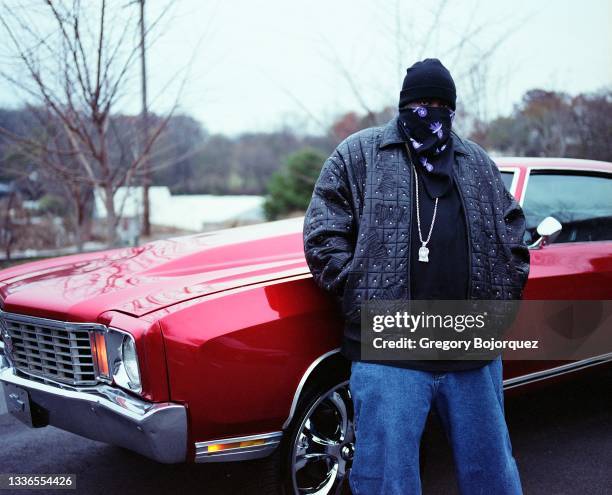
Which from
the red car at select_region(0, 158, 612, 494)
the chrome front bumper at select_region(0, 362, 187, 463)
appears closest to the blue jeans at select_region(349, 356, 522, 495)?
the red car at select_region(0, 158, 612, 494)

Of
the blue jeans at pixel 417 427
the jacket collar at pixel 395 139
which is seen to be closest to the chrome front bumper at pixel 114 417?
the blue jeans at pixel 417 427

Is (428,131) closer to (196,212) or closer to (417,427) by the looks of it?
(417,427)

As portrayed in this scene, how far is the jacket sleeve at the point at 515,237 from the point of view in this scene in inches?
87.9

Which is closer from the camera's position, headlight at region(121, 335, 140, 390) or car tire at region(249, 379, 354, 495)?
headlight at region(121, 335, 140, 390)

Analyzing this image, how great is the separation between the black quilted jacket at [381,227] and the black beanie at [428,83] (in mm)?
136

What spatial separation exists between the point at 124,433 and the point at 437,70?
5.43 ft

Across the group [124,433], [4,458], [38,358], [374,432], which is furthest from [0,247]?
[374,432]

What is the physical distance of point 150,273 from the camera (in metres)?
2.99

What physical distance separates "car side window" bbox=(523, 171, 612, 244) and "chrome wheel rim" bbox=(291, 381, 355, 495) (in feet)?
5.07

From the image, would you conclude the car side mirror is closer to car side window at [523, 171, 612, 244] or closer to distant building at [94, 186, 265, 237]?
car side window at [523, 171, 612, 244]

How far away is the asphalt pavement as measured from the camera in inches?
121

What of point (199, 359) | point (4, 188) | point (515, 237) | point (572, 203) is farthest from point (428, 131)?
point (4, 188)

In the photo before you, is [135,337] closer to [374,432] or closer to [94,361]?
[94,361]

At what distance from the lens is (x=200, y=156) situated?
84.9ft
